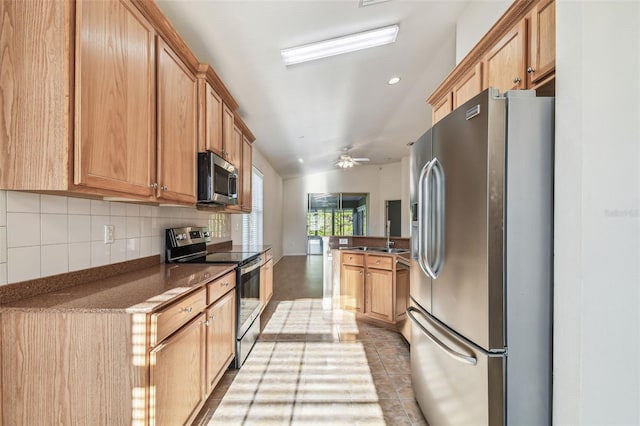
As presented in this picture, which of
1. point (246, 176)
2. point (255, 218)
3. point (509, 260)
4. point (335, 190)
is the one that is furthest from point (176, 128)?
point (335, 190)

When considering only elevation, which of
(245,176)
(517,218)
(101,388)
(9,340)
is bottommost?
(101,388)

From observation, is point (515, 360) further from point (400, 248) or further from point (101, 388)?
point (400, 248)

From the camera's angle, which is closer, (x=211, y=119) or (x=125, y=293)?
(x=125, y=293)

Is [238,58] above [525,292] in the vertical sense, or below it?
above

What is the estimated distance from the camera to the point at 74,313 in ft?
3.64

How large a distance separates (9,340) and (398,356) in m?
2.59

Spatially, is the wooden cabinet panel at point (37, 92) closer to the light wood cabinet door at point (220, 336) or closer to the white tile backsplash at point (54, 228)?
the white tile backsplash at point (54, 228)

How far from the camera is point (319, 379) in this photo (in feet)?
7.11

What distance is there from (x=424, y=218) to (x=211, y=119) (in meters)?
1.90

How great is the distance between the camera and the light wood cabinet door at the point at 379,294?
10.3 ft

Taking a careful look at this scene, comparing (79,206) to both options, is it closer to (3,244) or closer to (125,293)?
(3,244)

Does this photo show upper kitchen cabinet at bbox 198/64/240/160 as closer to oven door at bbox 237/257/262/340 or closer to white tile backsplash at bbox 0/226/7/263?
oven door at bbox 237/257/262/340

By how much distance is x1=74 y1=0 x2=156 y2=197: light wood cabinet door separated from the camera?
1120 mm
